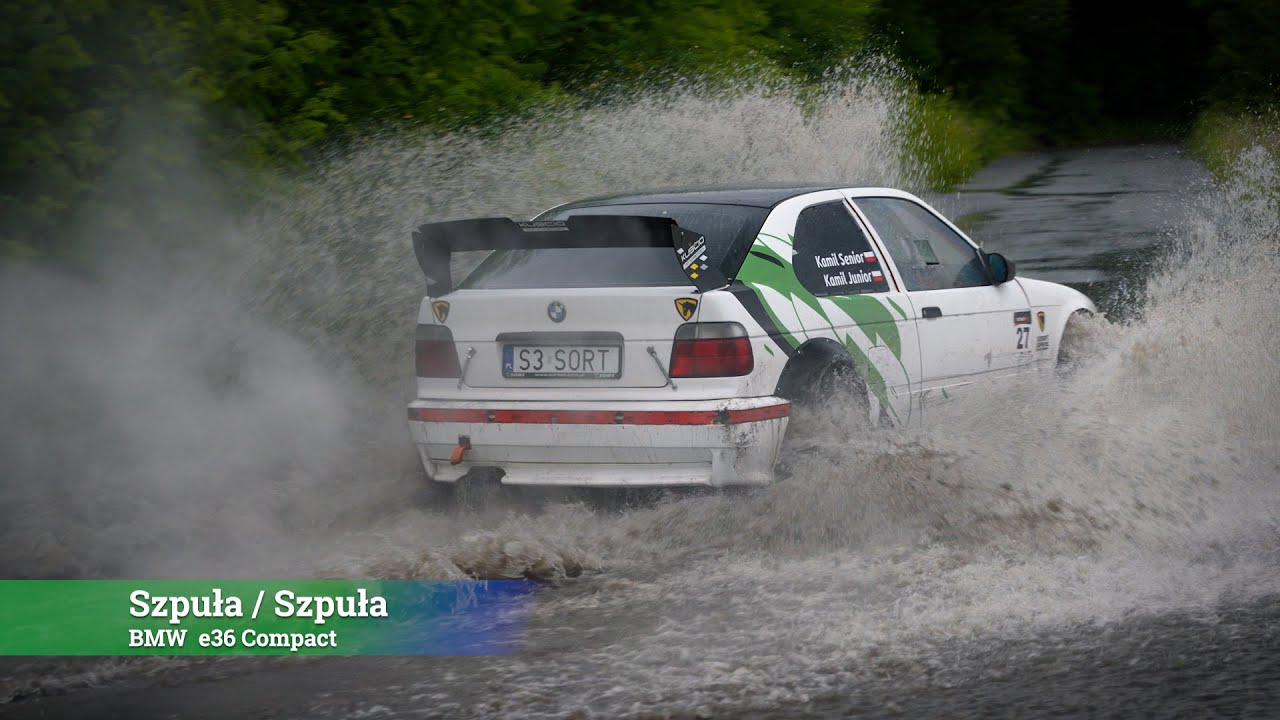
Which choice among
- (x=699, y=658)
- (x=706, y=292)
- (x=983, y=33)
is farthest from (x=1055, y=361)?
(x=983, y=33)

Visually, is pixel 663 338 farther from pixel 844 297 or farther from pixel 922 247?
pixel 922 247

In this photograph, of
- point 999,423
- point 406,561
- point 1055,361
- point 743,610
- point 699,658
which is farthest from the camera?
point 1055,361

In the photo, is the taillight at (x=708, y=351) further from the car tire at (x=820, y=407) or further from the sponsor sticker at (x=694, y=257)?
the car tire at (x=820, y=407)

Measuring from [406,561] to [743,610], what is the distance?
1.43 m

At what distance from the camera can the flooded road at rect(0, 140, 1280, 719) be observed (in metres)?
4.63

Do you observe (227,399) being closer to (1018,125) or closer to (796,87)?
(796,87)

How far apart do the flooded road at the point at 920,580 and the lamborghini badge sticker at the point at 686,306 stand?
74 centimetres

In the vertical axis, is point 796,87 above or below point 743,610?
above

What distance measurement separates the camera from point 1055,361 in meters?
8.45

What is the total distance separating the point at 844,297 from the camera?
6.99 metres

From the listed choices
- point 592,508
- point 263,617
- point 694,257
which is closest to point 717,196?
point 694,257

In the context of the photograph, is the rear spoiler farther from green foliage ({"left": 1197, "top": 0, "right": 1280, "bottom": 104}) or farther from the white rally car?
green foliage ({"left": 1197, "top": 0, "right": 1280, "bottom": 104})

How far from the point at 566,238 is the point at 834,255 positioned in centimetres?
124

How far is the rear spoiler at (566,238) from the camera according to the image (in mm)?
6434
